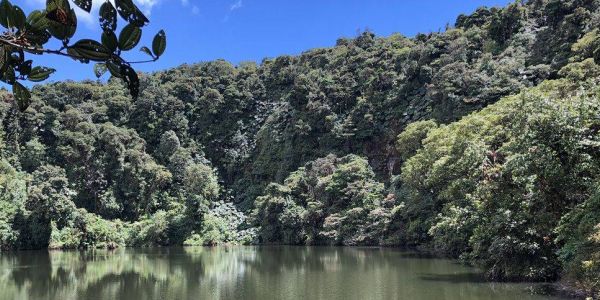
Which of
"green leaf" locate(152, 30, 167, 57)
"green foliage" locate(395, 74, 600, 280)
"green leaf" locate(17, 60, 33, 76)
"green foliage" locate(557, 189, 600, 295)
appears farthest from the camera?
"green foliage" locate(395, 74, 600, 280)

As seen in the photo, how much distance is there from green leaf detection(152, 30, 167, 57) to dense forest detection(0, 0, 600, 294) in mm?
13264

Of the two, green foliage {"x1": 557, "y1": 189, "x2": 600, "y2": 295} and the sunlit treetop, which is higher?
the sunlit treetop

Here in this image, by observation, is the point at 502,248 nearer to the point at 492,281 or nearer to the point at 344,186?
the point at 492,281

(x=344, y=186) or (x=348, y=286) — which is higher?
(x=344, y=186)

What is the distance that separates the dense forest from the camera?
2003 cm

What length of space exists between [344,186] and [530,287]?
26908 mm

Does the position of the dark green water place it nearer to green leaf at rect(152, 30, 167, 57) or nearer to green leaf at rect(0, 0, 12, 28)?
green leaf at rect(152, 30, 167, 57)

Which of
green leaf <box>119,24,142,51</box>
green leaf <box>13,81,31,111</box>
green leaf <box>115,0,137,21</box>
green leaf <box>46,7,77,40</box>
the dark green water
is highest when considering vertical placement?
green leaf <box>115,0,137,21</box>

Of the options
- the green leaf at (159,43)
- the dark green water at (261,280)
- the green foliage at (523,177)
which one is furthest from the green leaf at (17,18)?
the dark green water at (261,280)

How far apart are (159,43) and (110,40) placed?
0.56ft

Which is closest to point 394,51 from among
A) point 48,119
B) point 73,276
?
point 48,119

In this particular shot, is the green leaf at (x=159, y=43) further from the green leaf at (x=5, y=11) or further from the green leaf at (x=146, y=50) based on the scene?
the green leaf at (x=5, y=11)

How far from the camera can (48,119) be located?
52469 millimetres

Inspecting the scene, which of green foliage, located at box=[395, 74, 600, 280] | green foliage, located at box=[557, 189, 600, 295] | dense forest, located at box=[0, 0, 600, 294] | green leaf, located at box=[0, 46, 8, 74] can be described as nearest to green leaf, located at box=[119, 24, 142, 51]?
green leaf, located at box=[0, 46, 8, 74]
